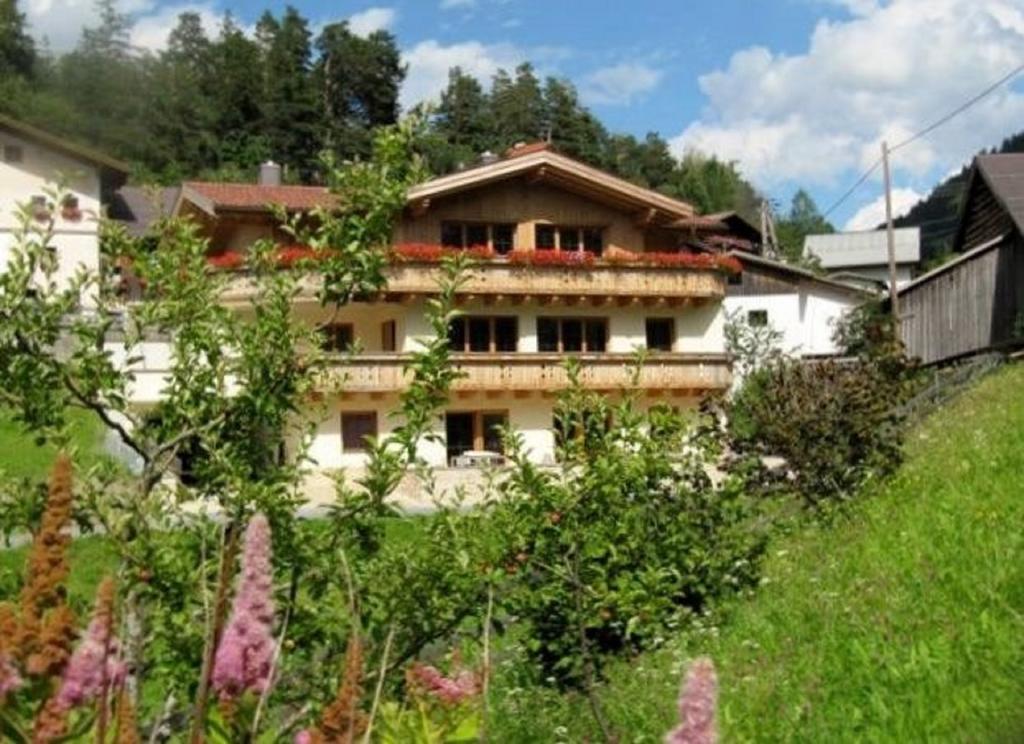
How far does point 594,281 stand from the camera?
125ft

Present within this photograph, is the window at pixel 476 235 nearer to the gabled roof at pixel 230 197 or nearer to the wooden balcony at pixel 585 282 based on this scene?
→ the wooden balcony at pixel 585 282

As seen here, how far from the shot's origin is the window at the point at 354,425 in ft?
119

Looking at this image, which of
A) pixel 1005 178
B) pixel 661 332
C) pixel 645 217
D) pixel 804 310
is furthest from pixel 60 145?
pixel 1005 178

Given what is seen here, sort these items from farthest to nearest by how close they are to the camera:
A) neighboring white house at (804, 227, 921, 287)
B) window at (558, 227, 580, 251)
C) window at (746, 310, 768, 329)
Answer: neighboring white house at (804, 227, 921, 287)
window at (746, 310, 768, 329)
window at (558, 227, 580, 251)

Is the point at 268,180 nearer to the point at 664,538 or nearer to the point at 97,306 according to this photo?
the point at 664,538

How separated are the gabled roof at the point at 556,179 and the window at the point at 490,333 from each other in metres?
3.66

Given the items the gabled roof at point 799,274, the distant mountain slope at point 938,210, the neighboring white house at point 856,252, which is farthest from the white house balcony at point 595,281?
the distant mountain slope at point 938,210

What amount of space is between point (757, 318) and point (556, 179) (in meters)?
13.6

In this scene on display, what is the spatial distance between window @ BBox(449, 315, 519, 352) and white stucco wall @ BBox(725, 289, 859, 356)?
15887 millimetres

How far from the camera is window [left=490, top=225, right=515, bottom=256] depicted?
3844 cm

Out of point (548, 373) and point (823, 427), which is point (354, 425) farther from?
point (823, 427)

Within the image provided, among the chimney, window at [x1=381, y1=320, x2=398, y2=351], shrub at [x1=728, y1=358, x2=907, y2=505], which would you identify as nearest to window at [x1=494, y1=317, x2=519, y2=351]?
window at [x1=381, y1=320, x2=398, y2=351]

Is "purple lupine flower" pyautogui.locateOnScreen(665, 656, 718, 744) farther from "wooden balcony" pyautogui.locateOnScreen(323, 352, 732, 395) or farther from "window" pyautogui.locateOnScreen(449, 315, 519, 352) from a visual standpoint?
"window" pyautogui.locateOnScreen(449, 315, 519, 352)

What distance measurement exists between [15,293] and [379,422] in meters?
30.5
